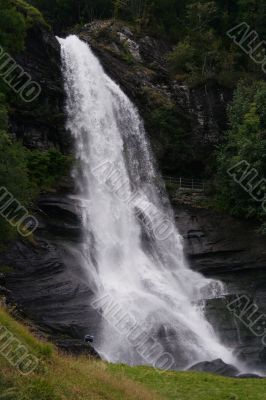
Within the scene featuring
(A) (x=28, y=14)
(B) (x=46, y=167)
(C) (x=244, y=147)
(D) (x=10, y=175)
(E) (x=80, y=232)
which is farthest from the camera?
(A) (x=28, y=14)

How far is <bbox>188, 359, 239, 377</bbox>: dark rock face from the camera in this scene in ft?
57.3

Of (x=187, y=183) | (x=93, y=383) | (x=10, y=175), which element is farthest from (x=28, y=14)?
(x=93, y=383)

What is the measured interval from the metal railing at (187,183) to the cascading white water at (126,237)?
142 cm

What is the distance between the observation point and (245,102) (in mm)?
31703

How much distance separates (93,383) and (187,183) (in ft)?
87.7

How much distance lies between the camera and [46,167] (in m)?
27.2

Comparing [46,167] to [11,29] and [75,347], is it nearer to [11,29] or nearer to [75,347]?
[11,29]

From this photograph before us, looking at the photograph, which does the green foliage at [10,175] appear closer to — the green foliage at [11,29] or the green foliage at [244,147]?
the green foliage at [11,29]

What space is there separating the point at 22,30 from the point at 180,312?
17.2 m

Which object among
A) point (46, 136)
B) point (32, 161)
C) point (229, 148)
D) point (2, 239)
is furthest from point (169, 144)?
point (2, 239)

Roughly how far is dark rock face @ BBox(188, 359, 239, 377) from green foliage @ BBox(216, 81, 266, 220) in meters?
11.4

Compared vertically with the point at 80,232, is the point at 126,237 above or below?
above

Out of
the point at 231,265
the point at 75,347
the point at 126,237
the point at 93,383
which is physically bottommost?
the point at 93,383

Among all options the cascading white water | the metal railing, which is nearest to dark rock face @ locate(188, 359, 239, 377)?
the cascading white water
